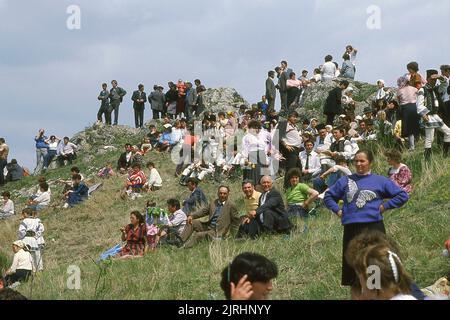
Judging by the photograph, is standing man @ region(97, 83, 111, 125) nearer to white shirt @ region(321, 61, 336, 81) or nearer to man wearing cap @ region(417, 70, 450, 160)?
white shirt @ region(321, 61, 336, 81)

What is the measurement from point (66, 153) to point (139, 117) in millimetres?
3417

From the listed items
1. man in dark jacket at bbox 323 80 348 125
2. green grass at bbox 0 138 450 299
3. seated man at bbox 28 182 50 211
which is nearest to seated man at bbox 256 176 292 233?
green grass at bbox 0 138 450 299

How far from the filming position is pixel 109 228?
17.2 meters

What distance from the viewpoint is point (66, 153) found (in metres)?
29.0

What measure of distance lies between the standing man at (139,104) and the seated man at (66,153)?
9.72 feet

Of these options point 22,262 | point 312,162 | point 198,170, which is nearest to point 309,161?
point 312,162

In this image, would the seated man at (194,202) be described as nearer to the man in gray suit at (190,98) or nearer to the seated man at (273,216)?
the seated man at (273,216)

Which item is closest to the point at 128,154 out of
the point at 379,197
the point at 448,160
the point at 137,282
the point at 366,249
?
the point at 448,160

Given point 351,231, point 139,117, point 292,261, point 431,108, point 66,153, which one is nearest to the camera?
point 351,231

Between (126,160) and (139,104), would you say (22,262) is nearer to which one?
(126,160)

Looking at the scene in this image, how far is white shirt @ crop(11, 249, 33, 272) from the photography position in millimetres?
12469

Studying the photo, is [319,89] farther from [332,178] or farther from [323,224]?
[323,224]

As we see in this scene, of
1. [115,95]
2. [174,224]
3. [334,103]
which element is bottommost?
[174,224]

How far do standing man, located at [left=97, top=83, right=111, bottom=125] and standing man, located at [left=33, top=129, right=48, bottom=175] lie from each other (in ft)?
9.35
